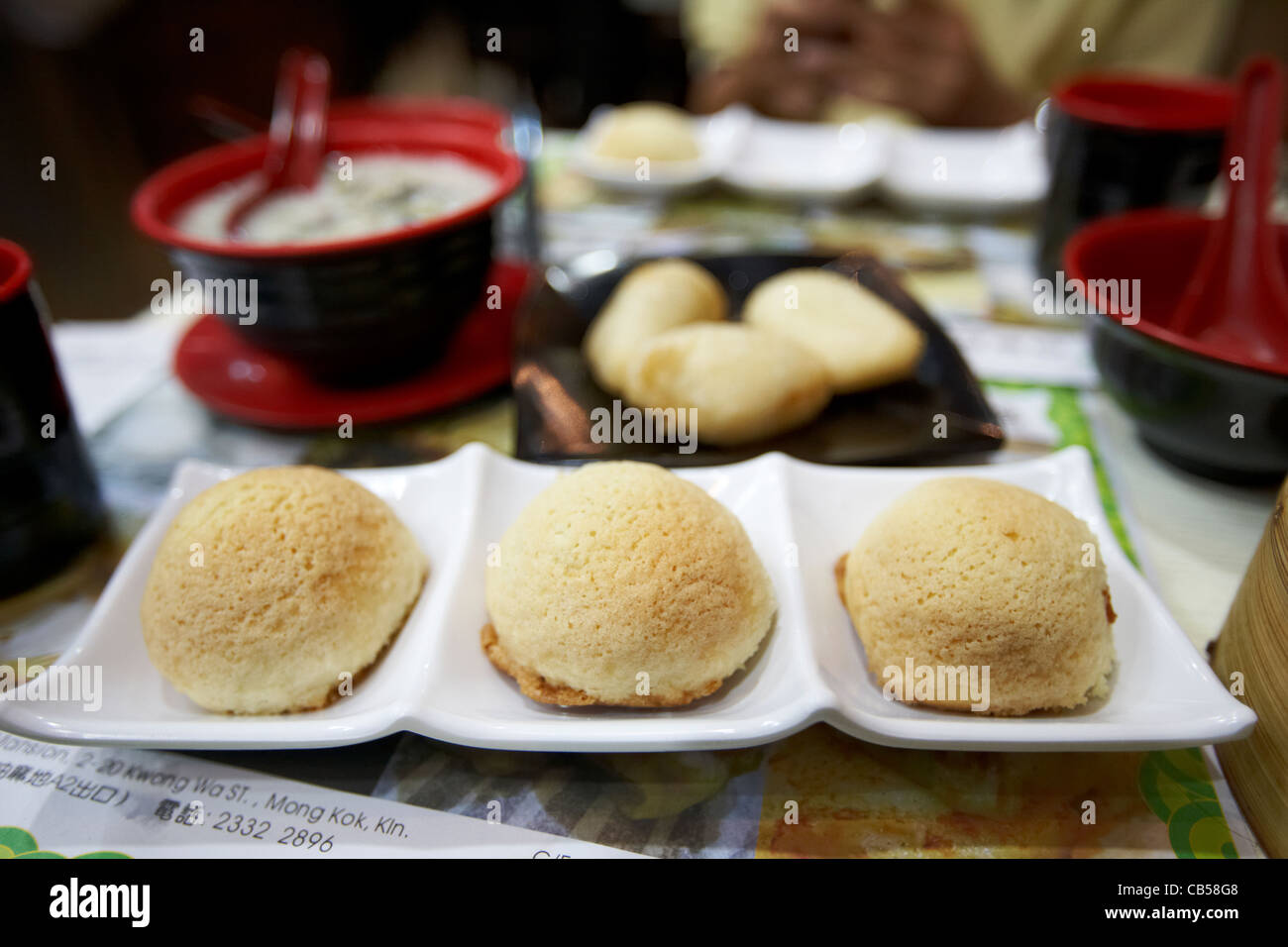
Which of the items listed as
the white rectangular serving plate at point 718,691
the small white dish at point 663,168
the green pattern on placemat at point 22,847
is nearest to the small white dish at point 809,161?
the small white dish at point 663,168

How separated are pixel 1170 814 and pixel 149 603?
3.05ft

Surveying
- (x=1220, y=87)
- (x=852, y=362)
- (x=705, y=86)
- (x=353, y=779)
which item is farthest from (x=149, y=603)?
(x=705, y=86)

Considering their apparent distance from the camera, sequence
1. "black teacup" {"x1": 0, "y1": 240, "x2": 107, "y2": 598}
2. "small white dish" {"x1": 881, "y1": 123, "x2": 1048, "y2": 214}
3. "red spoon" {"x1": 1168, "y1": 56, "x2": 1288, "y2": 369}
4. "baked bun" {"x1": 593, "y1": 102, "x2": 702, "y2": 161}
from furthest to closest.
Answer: "baked bun" {"x1": 593, "y1": 102, "x2": 702, "y2": 161} → "small white dish" {"x1": 881, "y1": 123, "x2": 1048, "y2": 214} → "red spoon" {"x1": 1168, "y1": 56, "x2": 1288, "y2": 369} → "black teacup" {"x1": 0, "y1": 240, "x2": 107, "y2": 598}

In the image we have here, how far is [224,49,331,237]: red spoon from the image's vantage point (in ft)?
4.24

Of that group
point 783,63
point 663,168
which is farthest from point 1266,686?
point 783,63

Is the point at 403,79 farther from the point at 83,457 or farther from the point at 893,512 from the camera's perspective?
the point at 893,512

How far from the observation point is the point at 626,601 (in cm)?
72

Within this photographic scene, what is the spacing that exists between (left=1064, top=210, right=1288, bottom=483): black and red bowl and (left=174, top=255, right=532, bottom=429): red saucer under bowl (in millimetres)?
845

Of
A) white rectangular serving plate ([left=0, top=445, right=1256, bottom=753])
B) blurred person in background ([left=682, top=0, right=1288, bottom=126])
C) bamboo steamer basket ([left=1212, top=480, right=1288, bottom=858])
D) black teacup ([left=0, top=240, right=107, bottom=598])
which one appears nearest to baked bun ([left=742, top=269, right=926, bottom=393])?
white rectangular serving plate ([left=0, top=445, right=1256, bottom=753])

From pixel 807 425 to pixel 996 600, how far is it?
421 mm

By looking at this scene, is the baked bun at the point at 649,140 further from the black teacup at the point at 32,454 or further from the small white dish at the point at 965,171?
the black teacup at the point at 32,454

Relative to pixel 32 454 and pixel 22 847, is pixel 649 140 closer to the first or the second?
pixel 32 454

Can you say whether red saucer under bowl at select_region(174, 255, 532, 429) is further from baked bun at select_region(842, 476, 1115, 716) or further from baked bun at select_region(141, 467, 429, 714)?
baked bun at select_region(842, 476, 1115, 716)

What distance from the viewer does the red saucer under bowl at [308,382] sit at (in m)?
1.17
